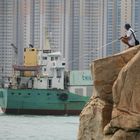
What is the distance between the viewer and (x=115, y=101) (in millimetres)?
9227

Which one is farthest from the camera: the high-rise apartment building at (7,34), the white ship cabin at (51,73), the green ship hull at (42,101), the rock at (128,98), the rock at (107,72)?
the high-rise apartment building at (7,34)

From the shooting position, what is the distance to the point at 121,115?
905 cm

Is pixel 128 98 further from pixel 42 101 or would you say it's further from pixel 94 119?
pixel 42 101

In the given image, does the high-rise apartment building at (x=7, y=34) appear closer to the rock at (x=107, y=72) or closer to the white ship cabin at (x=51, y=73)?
the white ship cabin at (x=51, y=73)

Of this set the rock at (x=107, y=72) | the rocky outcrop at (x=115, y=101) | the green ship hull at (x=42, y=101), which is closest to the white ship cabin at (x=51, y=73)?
the green ship hull at (x=42, y=101)

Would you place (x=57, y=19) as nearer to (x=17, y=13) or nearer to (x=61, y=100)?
(x=17, y=13)

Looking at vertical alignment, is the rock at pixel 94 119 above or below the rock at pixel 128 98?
below

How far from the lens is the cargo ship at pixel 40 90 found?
165 ft

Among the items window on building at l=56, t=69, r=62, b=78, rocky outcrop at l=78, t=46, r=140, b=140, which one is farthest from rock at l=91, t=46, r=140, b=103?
window on building at l=56, t=69, r=62, b=78

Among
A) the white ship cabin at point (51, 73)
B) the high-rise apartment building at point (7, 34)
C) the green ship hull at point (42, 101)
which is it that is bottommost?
the green ship hull at point (42, 101)

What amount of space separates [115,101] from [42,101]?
4109 cm

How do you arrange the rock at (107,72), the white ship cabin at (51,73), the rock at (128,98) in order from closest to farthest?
the rock at (128,98), the rock at (107,72), the white ship cabin at (51,73)

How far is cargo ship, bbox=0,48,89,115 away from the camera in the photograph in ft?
165

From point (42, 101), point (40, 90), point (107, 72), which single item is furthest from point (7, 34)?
point (107, 72)
